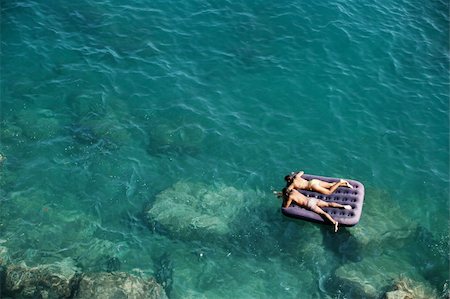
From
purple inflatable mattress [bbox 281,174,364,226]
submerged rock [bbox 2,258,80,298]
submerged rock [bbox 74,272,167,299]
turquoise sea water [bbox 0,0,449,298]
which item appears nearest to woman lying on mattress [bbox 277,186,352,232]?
purple inflatable mattress [bbox 281,174,364,226]

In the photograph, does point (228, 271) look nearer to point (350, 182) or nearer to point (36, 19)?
point (350, 182)

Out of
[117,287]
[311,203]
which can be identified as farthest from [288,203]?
[117,287]

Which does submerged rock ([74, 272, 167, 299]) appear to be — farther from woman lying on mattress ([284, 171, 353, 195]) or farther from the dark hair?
woman lying on mattress ([284, 171, 353, 195])

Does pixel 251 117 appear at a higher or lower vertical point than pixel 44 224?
higher

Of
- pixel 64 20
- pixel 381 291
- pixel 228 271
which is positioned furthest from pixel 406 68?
pixel 64 20

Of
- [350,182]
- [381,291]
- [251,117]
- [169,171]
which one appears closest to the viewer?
[381,291]

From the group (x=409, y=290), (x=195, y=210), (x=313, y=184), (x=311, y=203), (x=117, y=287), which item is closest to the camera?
(x=117, y=287)

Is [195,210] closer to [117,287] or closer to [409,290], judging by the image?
[117,287]
